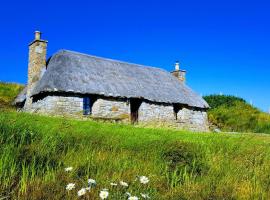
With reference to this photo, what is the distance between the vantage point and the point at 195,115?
1335 inches

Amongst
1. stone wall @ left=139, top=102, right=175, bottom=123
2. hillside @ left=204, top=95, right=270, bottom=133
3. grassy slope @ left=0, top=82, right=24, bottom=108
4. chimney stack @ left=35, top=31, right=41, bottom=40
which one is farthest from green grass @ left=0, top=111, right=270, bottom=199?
grassy slope @ left=0, top=82, right=24, bottom=108

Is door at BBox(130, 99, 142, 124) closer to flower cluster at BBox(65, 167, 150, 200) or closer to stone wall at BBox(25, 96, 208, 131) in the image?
stone wall at BBox(25, 96, 208, 131)

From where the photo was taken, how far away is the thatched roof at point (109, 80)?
26844 millimetres

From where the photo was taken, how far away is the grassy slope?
34.0 metres

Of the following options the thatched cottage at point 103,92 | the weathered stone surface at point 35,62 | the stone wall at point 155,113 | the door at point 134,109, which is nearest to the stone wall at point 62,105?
the thatched cottage at point 103,92

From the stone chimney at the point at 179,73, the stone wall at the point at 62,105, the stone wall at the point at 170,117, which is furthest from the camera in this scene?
the stone chimney at the point at 179,73

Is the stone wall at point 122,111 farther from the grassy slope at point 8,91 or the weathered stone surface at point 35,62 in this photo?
the grassy slope at point 8,91

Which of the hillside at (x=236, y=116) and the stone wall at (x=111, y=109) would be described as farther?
the hillside at (x=236, y=116)

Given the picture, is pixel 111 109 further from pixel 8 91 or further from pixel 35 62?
pixel 8 91

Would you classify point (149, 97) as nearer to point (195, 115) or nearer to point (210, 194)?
point (195, 115)

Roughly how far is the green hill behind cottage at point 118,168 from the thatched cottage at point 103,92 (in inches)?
641

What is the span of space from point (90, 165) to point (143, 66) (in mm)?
27998

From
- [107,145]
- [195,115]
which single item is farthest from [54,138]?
[195,115]

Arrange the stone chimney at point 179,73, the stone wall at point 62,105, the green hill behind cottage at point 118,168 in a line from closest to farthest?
the green hill behind cottage at point 118,168 < the stone wall at point 62,105 < the stone chimney at point 179,73
